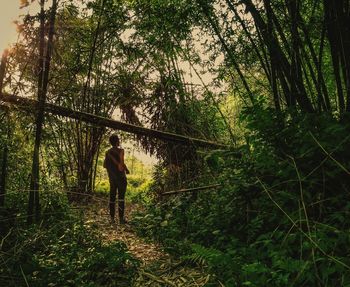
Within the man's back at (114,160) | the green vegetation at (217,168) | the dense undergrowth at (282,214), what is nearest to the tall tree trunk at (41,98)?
the green vegetation at (217,168)

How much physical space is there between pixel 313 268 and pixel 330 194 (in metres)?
0.94

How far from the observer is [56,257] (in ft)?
11.5

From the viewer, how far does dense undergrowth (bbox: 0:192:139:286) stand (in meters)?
3.18

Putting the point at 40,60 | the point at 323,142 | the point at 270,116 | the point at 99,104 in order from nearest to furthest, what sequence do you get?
the point at 323,142
the point at 270,116
the point at 40,60
the point at 99,104

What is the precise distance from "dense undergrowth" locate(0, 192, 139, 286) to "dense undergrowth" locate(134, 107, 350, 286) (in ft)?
2.09

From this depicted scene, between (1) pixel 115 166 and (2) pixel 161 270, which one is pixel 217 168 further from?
(1) pixel 115 166

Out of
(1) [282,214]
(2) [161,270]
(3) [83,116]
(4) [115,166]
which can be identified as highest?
(3) [83,116]

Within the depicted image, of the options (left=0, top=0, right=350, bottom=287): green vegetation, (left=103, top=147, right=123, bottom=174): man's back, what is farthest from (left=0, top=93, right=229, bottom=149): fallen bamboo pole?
(left=103, top=147, right=123, bottom=174): man's back

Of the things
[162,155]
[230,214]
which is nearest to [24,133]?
[230,214]

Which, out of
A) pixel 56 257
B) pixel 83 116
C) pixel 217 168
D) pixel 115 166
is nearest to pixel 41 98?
pixel 83 116

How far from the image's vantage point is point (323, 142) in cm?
307

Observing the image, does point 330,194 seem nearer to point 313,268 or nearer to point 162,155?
point 313,268

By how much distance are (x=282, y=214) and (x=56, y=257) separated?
191 cm

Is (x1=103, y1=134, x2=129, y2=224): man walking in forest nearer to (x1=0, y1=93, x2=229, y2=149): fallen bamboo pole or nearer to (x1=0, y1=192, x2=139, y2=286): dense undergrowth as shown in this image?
(x1=0, y1=93, x2=229, y2=149): fallen bamboo pole
